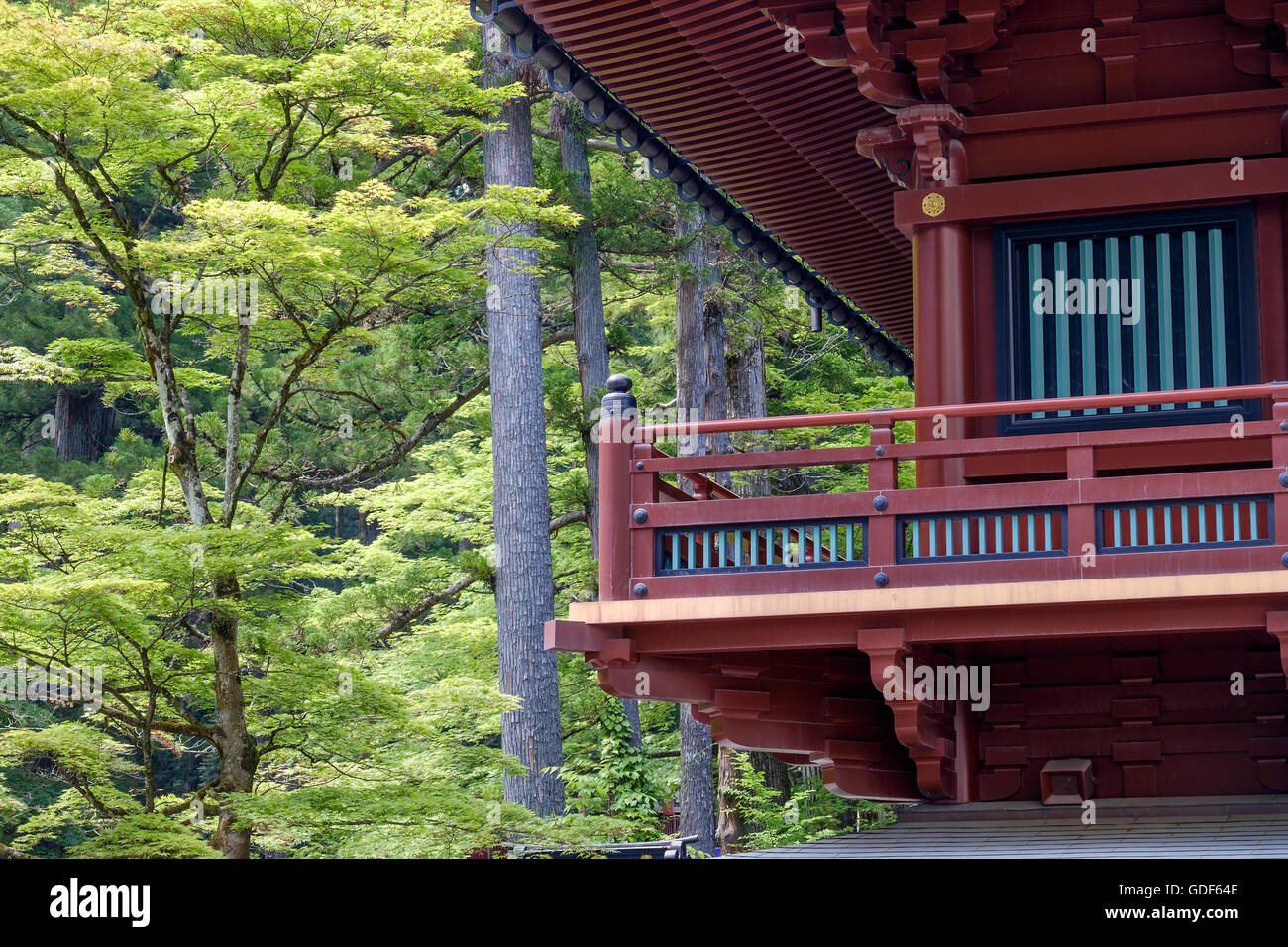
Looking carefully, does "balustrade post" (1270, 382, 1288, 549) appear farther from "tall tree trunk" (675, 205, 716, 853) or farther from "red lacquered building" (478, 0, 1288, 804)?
"tall tree trunk" (675, 205, 716, 853)

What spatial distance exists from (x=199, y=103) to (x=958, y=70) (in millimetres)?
10121

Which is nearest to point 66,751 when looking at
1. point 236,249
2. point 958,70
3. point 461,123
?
point 236,249

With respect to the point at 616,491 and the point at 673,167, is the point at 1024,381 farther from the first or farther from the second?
the point at 673,167

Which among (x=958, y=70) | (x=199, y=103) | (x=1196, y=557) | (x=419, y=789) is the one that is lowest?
(x=419, y=789)

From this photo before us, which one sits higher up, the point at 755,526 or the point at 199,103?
the point at 199,103

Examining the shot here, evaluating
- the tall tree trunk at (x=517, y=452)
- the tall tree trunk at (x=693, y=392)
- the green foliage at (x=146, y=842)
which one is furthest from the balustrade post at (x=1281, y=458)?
the tall tree trunk at (x=693, y=392)

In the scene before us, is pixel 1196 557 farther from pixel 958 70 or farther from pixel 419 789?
pixel 419 789

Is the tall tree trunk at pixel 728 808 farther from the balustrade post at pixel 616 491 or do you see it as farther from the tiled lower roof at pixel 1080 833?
the balustrade post at pixel 616 491

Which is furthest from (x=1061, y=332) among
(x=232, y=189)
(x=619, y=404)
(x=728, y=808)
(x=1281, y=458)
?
(x=728, y=808)

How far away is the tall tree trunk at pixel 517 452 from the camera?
21.4 meters

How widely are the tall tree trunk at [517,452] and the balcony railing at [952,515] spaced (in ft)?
43.5

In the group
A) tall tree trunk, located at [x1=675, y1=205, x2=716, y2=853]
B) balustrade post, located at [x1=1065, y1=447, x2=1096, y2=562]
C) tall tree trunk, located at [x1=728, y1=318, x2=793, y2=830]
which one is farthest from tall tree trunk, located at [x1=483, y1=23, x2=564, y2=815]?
balustrade post, located at [x1=1065, y1=447, x2=1096, y2=562]

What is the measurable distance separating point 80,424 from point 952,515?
2822 centimetres
